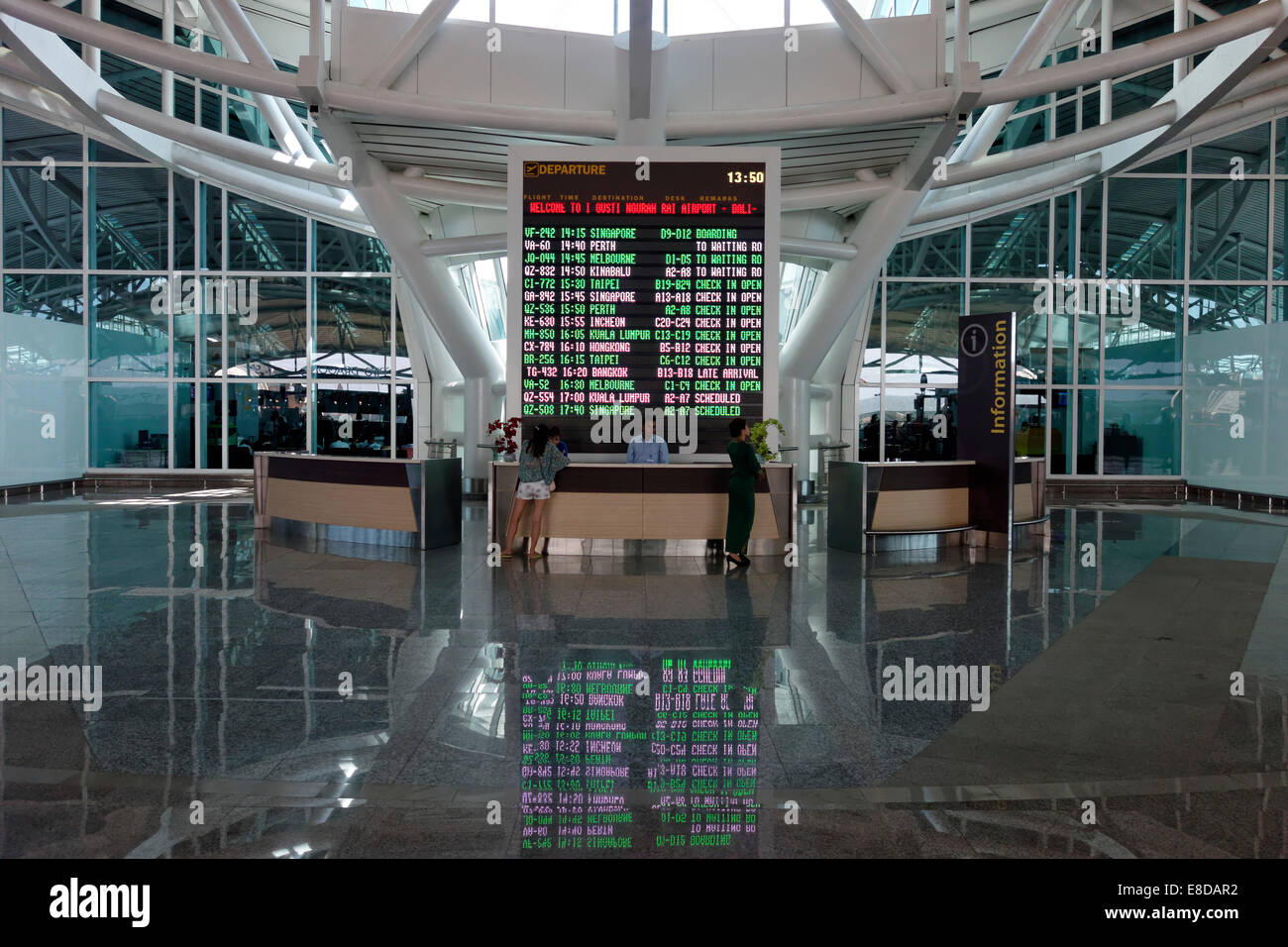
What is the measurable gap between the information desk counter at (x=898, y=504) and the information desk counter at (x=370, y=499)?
15.8 ft

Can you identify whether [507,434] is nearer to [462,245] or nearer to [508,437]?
[508,437]

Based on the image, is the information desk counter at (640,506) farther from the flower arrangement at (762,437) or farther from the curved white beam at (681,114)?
the curved white beam at (681,114)

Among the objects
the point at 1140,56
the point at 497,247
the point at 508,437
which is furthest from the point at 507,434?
the point at 1140,56

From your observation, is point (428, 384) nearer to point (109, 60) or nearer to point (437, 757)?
point (109, 60)

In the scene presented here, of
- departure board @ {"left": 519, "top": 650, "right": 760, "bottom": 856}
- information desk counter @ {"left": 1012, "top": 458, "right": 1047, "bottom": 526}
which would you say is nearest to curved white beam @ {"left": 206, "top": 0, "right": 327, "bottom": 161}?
departure board @ {"left": 519, "top": 650, "right": 760, "bottom": 856}

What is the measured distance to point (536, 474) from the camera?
→ 1071 cm

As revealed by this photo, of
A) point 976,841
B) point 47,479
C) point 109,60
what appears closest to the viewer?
point 976,841

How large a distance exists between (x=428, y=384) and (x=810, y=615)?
1506 centimetres

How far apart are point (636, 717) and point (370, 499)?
304 inches

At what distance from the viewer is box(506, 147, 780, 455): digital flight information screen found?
37.5ft

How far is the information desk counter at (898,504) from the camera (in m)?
11.4

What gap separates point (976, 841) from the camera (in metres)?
3.37

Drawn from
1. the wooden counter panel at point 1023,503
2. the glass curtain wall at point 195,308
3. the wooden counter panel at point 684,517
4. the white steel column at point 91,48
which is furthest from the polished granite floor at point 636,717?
the glass curtain wall at point 195,308

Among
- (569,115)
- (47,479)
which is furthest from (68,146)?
(569,115)
